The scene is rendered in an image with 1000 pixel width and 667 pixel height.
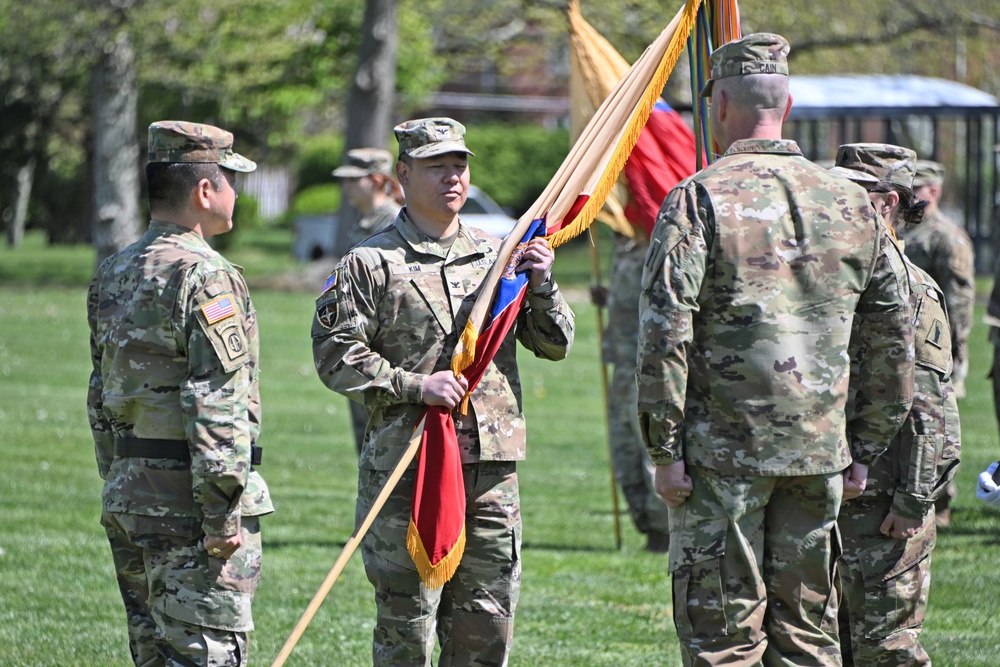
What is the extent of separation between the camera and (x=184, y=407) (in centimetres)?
450

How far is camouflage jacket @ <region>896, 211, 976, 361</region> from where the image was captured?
29.7 ft

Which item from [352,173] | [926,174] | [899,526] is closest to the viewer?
[899,526]

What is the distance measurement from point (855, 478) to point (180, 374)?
238 centimetres

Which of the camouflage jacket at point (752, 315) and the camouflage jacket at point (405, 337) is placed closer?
the camouflage jacket at point (752, 315)

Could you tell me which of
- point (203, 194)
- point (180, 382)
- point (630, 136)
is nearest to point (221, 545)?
point (180, 382)

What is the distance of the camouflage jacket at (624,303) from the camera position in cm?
893

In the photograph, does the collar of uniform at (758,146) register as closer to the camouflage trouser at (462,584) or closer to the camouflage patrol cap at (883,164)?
the camouflage patrol cap at (883,164)

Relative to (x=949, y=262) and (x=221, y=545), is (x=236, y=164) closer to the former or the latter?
(x=221, y=545)

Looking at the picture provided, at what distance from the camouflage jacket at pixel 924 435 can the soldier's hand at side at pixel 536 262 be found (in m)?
1.37

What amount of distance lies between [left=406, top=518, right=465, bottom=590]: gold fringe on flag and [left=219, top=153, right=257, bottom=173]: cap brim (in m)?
1.46

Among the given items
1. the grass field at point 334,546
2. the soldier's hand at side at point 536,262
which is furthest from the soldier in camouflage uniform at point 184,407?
the grass field at point 334,546

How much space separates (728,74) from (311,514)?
6366mm

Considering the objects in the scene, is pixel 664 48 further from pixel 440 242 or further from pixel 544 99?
pixel 544 99

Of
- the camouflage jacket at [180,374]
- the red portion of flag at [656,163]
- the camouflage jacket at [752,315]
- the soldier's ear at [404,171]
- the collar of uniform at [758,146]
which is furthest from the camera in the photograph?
the red portion of flag at [656,163]
